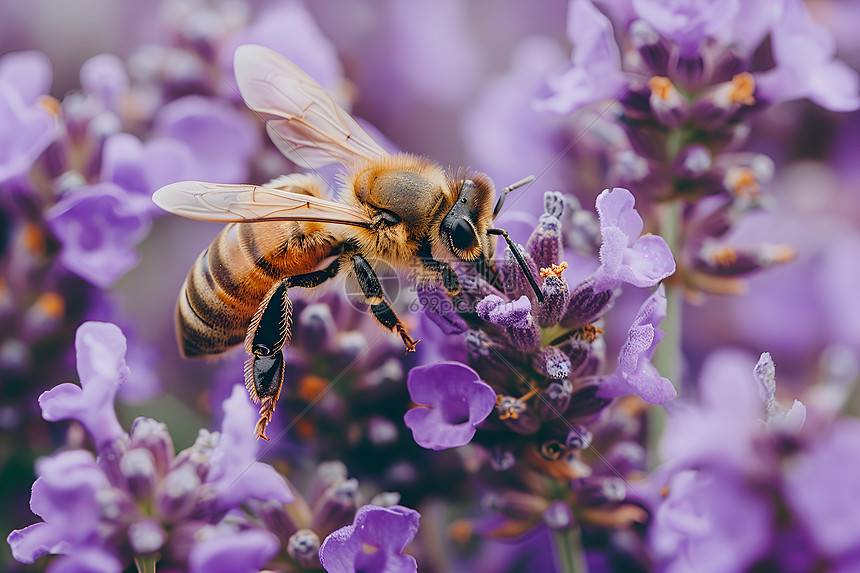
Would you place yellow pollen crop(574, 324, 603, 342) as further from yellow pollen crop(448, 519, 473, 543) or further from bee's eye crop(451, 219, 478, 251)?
yellow pollen crop(448, 519, 473, 543)

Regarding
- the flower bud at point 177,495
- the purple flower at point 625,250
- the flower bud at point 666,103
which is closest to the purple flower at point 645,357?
the purple flower at point 625,250

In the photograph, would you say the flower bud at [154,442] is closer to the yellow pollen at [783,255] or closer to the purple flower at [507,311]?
the purple flower at [507,311]

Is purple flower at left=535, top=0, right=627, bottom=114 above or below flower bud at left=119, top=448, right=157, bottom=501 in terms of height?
above

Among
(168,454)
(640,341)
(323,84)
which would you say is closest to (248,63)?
(323,84)

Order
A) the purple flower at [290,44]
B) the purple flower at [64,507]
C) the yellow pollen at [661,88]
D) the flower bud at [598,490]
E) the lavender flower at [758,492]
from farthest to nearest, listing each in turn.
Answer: the purple flower at [290,44]
the yellow pollen at [661,88]
the flower bud at [598,490]
the lavender flower at [758,492]
the purple flower at [64,507]

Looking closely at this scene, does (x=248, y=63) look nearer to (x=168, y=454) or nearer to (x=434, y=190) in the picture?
(x=434, y=190)

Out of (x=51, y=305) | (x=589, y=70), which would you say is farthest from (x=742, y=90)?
(x=51, y=305)

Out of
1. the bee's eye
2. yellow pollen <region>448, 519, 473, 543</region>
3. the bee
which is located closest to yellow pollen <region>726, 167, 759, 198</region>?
the bee
